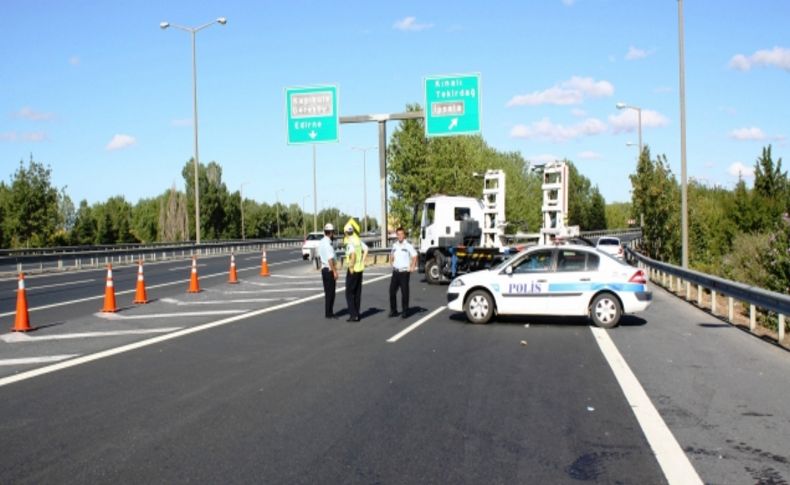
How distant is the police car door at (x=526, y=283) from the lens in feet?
43.7

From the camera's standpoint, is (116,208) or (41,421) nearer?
(41,421)

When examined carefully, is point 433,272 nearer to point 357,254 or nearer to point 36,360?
point 357,254

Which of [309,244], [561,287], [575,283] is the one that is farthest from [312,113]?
[575,283]

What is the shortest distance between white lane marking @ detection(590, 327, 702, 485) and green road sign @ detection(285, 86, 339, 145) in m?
21.7

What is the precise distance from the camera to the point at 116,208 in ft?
388

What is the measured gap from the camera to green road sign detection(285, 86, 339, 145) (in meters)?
29.7

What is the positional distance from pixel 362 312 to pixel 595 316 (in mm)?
5079

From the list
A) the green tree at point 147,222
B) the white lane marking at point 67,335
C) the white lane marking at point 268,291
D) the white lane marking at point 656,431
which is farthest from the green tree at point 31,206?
the green tree at point 147,222

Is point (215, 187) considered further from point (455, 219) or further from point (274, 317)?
point (274, 317)

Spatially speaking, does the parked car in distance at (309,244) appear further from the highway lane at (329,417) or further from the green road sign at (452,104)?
the highway lane at (329,417)

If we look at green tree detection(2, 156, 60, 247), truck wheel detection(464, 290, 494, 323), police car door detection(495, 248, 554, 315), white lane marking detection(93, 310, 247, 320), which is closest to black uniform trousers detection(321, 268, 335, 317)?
white lane marking detection(93, 310, 247, 320)

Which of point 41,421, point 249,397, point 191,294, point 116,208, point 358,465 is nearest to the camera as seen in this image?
point 358,465

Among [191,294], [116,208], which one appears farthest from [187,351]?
[116,208]

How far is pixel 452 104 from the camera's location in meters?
28.7
